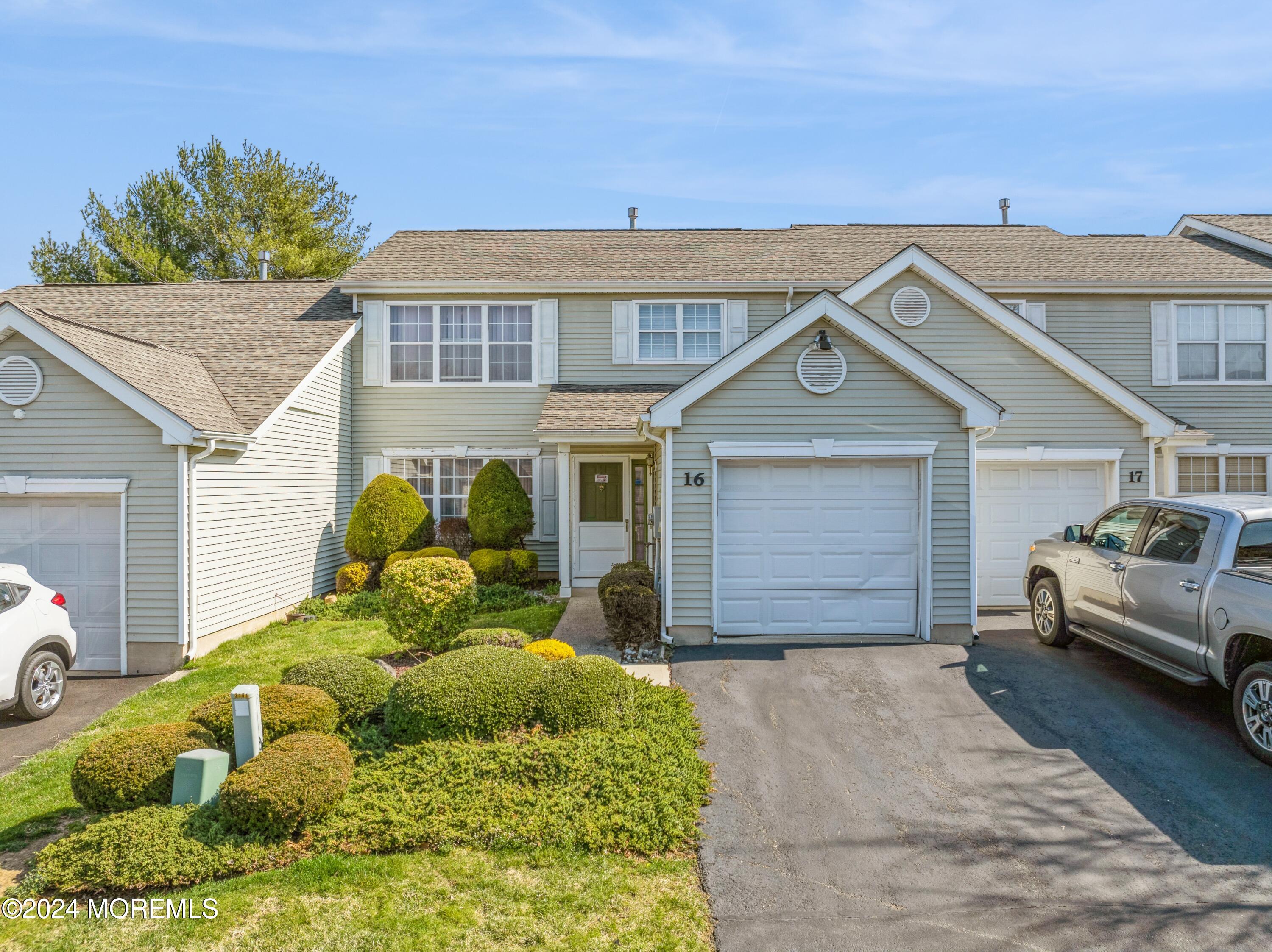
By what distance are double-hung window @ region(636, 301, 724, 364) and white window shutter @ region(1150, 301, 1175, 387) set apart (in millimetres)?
8418

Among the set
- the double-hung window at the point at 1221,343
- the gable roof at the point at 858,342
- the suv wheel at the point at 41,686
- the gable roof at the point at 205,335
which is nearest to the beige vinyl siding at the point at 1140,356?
the double-hung window at the point at 1221,343

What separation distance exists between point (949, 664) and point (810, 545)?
83.8 inches

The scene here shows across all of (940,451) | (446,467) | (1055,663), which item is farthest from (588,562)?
(1055,663)

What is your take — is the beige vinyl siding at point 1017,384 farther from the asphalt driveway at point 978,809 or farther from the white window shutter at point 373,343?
the white window shutter at point 373,343

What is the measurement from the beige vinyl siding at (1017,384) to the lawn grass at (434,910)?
29.6ft

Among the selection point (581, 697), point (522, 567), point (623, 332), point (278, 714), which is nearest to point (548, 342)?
point (623, 332)

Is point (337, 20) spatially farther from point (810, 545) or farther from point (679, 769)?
point (679, 769)

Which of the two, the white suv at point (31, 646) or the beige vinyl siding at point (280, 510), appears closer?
the white suv at point (31, 646)

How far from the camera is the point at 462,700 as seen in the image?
6.16 meters

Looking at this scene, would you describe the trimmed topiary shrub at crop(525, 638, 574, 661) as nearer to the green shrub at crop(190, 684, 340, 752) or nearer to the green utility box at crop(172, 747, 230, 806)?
the green shrub at crop(190, 684, 340, 752)

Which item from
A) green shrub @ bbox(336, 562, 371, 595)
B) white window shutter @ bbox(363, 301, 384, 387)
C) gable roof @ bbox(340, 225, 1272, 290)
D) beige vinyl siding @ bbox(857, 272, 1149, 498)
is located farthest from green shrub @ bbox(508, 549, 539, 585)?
beige vinyl siding @ bbox(857, 272, 1149, 498)

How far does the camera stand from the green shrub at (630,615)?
29.1 ft

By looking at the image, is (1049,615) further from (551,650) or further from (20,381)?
(20,381)

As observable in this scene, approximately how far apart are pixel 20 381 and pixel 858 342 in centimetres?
1098
